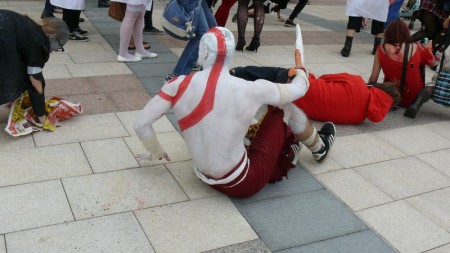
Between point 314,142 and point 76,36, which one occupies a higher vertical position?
point 314,142

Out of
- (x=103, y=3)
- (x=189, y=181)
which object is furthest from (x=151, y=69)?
(x=103, y=3)

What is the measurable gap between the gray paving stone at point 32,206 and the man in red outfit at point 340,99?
219 centimetres

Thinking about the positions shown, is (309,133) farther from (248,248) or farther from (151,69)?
(151,69)

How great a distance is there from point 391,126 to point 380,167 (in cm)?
103

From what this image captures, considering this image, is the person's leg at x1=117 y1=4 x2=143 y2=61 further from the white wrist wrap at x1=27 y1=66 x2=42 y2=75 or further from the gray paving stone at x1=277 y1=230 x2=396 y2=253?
the gray paving stone at x1=277 y1=230 x2=396 y2=253

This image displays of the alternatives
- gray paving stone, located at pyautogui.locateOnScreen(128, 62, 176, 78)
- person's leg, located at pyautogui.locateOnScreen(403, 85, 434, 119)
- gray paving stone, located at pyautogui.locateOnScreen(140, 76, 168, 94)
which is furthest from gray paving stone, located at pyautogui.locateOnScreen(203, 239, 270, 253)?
gray paving stone, located at pyautogui.locateOnScreen(128, 62, 176, 78)

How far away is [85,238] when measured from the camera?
2.58 meters

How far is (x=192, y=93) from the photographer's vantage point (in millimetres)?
2686

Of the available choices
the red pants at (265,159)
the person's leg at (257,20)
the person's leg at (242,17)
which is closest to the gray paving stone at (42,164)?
the red pants at (265,159)

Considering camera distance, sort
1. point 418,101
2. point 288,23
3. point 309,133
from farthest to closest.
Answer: point 288,23
point 418,101
point 309,133

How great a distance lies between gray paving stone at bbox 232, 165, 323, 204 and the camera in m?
3.18

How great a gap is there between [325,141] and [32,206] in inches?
85.2

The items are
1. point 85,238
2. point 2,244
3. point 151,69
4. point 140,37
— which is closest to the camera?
point 2,244

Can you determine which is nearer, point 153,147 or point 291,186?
point 153,147
